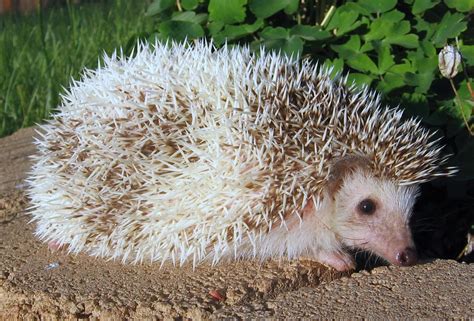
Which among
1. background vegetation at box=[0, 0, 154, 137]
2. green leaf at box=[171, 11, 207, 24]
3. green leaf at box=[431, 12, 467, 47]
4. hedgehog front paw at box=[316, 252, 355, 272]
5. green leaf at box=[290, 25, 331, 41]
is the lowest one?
background vegetation at box=[0, 0, 154, 137]

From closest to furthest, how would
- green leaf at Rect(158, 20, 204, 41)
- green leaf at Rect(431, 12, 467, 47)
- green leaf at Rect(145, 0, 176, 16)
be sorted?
green leaf at Rect(431, 12, 467, 47)
green leaf at Rect(158, 20, 204, 41)
green leaf at Rect(145, 0, 176, 16)

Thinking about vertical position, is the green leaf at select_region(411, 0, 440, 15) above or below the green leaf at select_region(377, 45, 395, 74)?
above

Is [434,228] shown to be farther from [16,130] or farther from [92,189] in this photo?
[16,130]

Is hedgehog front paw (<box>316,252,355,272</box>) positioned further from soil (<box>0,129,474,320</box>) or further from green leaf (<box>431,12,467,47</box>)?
green leaf (<box>431,12,467,47</box>)

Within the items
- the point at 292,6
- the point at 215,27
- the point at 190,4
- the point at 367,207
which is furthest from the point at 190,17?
the point at 367,207

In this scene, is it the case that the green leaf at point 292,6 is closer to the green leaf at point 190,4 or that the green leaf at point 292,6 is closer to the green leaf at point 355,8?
the green leaf at point 355,8

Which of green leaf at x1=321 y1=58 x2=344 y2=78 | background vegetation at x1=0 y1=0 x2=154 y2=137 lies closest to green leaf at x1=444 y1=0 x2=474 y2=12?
green leaf at x1=321 y1=58 x2=344 y2=78

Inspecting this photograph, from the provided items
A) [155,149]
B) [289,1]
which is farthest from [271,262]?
[289,1]

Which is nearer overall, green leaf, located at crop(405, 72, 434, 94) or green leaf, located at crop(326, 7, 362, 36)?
green leaf, located at crop(405, 72, 434, 94)
